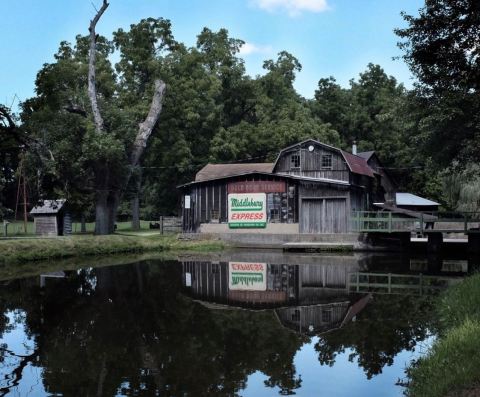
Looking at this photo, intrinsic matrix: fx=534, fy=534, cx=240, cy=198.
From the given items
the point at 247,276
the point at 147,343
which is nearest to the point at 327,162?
the point at 247,276

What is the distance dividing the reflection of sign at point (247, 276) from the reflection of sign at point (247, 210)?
37.0 feet

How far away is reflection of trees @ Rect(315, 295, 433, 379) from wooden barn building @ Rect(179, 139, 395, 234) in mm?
21375

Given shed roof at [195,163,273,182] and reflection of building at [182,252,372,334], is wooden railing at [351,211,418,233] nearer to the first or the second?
reflection of building at [182,252,372,334]

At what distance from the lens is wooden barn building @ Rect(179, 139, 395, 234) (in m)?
35.9

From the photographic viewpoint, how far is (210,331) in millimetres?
11578

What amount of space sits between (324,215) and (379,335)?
24.9 metres

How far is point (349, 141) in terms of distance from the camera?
6034 cm

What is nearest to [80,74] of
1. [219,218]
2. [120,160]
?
[120,160]

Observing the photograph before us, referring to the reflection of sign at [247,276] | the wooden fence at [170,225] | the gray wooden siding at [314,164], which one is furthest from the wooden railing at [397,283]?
the wooden fence at [170,225]

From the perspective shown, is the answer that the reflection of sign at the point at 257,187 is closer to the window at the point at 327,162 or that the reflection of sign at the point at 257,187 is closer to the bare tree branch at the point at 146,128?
the window at the point at 327,162

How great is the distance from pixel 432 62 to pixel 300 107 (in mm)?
38928

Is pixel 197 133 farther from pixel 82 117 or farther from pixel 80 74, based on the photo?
pixel 82 117

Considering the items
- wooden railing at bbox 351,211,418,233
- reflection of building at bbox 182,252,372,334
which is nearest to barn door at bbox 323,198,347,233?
wooden railing at bbox 351,211,418,233

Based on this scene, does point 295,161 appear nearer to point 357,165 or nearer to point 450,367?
point 357,165
